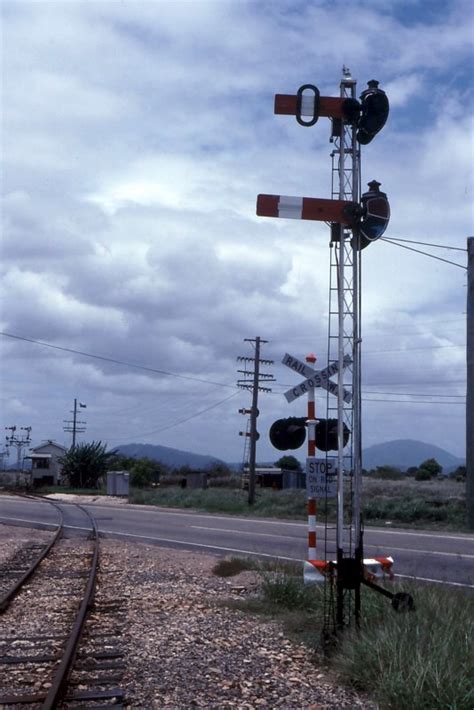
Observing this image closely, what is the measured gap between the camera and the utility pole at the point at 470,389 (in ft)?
78.6

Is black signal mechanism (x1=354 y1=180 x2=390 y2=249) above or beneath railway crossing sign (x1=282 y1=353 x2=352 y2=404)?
above

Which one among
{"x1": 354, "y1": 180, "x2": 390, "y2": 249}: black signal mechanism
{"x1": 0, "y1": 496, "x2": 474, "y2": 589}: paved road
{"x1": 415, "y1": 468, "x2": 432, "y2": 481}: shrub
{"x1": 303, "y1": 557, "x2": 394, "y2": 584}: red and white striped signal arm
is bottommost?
{"x1": 0, "y1": 496, "x2": 474, "y2": 589}: paved road

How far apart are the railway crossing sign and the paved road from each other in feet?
15.6

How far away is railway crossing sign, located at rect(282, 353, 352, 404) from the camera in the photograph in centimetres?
895

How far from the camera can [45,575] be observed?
567 inches

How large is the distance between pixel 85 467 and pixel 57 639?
5783 centimetres

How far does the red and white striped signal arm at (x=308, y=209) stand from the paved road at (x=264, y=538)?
20.7 feet

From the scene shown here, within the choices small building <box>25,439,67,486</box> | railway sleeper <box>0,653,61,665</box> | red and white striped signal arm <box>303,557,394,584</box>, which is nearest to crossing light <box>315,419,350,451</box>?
red and white striped signal arm <box>303,557,394,584</box>

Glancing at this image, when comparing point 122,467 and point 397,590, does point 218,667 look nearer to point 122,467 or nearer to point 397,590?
point 397,590

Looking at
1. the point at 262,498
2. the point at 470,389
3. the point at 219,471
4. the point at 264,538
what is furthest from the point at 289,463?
the point at 264,538

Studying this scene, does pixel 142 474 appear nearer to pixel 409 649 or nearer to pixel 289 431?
pixel 289 431

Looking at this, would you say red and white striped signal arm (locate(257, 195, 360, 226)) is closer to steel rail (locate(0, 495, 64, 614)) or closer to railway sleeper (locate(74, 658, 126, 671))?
railway sleeper (locate(74, 658, 126, 671))

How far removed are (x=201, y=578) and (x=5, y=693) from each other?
6935 millimetres

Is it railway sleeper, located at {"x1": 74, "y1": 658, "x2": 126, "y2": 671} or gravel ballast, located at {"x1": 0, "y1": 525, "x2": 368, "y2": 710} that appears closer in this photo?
gravel ballast, located at {"x1": 0, "y1": 525, "x2": 368, "y2": 710}
